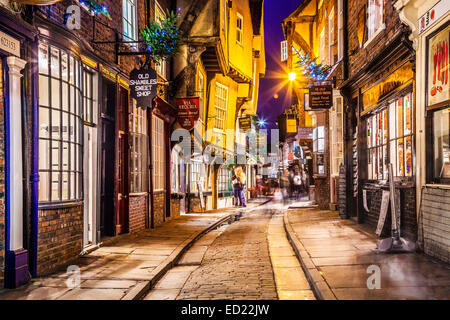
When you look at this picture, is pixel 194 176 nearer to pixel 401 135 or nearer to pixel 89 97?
pixel 89 97

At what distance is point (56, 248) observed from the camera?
7.05 m

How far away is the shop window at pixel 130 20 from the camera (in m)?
11.1

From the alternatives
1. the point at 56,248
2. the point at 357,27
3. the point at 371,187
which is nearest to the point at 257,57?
the point at 357,27

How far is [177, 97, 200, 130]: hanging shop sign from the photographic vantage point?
1573 centimetres

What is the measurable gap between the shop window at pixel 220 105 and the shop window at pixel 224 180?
2.92m

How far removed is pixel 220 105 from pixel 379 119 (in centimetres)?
1190

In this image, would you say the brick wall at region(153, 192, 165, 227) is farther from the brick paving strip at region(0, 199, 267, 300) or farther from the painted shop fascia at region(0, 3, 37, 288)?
the painted shop fascia at region(0, 3, 37, 288)

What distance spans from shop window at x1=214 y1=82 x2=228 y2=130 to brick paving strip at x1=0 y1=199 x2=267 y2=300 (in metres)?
10.3

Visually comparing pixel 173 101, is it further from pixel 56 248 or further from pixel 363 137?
pixel 56 248

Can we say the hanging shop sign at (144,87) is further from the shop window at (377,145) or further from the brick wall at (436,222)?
the brick wall at (436,222)

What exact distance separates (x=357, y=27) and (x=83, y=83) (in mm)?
8383

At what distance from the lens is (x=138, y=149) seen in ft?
39.7

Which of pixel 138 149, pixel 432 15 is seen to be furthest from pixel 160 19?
pixel 432 15

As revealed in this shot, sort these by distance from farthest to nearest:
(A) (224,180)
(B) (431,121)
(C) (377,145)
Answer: (A) (224,180)
(C) (377,145)
(B) (431,121)
